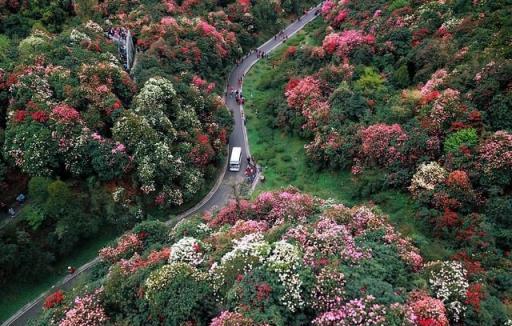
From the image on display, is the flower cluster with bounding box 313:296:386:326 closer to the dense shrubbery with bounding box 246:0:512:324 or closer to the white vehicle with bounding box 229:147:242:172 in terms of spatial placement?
the dense shrubbery with bounding box 246:0:512:324

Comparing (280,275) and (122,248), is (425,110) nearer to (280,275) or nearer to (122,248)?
(280,275)

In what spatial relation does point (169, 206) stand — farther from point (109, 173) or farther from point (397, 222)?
point (397, 222)

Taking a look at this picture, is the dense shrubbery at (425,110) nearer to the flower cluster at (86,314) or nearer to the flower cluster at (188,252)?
the flower cluster at (188,252)

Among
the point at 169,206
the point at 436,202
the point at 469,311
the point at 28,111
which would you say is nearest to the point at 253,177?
the point at 169,206

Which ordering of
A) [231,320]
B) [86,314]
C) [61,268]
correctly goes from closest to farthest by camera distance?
[231,320] < [86,314] < [61,268]

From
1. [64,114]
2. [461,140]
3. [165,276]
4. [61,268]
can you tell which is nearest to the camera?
[165,276]

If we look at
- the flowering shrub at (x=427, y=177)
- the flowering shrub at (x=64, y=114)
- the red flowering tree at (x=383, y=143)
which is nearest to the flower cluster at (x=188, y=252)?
the flowering shrub at (x=64, y=114)

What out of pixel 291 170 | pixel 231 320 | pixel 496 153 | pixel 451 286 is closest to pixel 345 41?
pixel 291 170
